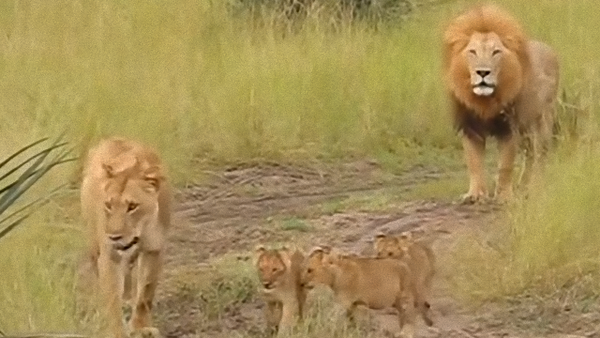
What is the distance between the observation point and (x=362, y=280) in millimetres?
6629

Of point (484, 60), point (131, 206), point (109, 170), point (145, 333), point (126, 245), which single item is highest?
point (484, 60)

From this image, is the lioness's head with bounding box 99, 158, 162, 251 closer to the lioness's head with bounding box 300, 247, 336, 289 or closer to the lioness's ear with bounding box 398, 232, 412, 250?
the lioness's head with bounding box 300, 247, 336, 289

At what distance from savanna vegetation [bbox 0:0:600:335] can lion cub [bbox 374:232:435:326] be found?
10.6 inches

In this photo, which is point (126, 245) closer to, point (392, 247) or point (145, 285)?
point (145, 285)

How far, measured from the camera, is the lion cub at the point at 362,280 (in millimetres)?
6641

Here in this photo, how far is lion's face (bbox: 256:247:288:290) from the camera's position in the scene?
6645mm

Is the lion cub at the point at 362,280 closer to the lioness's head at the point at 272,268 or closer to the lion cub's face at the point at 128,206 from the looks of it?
the lioness's head at the point at 272,268

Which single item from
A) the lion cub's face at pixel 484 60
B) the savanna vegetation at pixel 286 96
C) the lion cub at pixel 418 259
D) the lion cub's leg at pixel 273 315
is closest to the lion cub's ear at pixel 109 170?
the savanna vegetation at pixel 286 96

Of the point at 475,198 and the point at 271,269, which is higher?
the point at 271,269

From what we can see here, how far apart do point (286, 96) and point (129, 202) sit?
165 inches

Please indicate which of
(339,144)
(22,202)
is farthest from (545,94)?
(22,202)

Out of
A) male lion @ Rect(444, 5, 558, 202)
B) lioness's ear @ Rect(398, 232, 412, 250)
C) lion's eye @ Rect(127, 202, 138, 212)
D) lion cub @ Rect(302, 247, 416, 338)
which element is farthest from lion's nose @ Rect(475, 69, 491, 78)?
lion's eye @ Rect(127, 202, 138, 212)

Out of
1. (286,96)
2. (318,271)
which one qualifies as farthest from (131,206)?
(286,96)

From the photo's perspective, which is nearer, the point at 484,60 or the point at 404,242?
the point at 404,242
